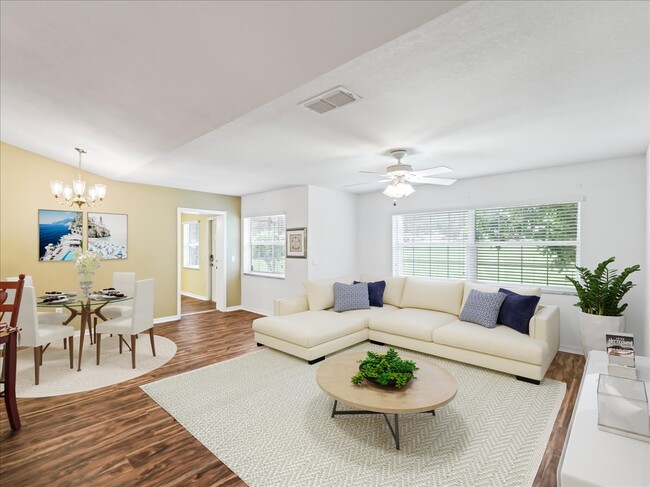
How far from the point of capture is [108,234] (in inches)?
207

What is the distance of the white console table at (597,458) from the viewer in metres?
1.33

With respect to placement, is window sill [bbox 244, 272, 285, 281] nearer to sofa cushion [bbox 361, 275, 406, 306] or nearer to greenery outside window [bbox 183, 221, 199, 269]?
sofa cushion [bbox 361, 275, 406, 306]

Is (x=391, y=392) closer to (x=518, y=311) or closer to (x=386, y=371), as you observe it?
(x=386, y=371)

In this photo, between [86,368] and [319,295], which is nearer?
[86,368]

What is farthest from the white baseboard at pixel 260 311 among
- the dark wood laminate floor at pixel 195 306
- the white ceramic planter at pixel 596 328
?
the white ceramic planter at pixel 596 328

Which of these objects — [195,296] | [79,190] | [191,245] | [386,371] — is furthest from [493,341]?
[191,245]

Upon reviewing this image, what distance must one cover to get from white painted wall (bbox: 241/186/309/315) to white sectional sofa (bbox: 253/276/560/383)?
1.02m

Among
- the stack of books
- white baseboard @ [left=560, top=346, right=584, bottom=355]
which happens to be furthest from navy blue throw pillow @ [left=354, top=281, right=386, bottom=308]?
the stack of books

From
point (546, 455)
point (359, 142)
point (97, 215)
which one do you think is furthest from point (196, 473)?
point (97, 215)

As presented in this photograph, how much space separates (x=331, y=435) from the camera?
2.35 meters

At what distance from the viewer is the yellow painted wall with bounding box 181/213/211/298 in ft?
26.5

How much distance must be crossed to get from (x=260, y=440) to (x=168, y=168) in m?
3.66

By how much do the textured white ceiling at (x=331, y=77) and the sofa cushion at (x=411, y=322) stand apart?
202 cm

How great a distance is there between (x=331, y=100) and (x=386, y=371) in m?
2.03
